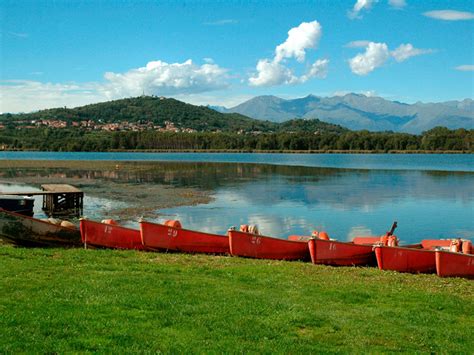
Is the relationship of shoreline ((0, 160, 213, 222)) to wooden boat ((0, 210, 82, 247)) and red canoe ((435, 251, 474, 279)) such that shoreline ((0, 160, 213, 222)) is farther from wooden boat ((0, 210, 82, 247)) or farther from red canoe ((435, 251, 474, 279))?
red canoe ((435, 251, 474, 279))

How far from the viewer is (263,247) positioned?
2009 centimetres

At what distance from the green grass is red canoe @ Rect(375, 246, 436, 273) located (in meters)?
1.62

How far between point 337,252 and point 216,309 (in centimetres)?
950

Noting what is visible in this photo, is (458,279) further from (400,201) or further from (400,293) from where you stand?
(400,201)

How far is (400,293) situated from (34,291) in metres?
8.76

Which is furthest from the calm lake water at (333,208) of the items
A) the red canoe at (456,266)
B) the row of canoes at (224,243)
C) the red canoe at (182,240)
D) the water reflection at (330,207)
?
the red canoe at (456,266)

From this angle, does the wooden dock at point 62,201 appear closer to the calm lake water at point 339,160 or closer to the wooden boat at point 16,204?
the wooden boat at point 16,204

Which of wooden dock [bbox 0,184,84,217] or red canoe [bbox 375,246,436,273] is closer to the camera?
red canoe [bbox 375,246,436,273]

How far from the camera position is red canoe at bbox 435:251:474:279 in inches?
703

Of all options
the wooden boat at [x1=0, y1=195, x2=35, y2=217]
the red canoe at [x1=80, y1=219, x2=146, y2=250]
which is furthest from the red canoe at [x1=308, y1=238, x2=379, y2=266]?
the wooden boat at [x1=0, y1=195, x2=35, y2=217]

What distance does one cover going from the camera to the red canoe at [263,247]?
65.7ft

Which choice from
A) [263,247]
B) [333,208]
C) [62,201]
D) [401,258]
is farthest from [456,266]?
[62,201]

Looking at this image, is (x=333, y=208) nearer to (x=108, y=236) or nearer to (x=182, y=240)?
(x=182, y=240)

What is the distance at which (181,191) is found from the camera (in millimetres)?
55406
